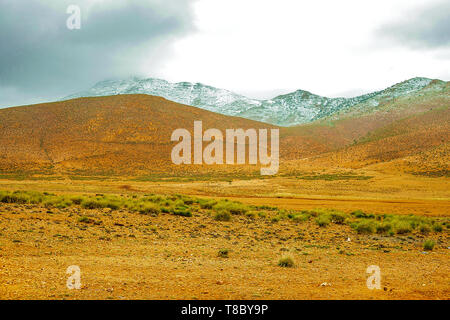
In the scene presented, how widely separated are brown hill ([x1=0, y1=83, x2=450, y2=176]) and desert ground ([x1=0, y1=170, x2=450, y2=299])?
47.4 m

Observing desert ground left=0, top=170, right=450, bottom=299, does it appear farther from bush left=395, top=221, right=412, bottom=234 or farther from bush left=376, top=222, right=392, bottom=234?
bush left=376, top=222, right=392, bottom=234

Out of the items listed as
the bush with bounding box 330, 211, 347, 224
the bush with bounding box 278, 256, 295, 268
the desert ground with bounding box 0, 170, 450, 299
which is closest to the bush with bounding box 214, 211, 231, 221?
the desert ground with bounding box 0, 170, 450, 299

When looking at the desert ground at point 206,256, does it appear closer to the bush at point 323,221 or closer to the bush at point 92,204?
the bush at point 323,221

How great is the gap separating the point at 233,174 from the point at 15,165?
43.6 meters

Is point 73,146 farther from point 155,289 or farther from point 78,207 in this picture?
point 155,289

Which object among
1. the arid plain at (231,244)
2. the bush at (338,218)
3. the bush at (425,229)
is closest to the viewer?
the arid plain at (231,244)

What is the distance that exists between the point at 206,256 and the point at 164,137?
3363 inches

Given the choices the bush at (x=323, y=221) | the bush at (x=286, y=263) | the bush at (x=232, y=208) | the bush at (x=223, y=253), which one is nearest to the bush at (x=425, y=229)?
the bush at (x=323, y=221)

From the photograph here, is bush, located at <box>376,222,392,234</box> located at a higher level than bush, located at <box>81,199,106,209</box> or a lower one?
lower

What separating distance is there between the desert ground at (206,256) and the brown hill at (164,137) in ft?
156

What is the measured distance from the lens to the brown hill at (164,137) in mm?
72688

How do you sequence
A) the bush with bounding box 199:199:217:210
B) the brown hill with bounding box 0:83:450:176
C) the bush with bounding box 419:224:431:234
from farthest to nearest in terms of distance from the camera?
the brown hill with bounding box 0:83:450:176 < the bush with bounding box 199:199:217:210 < the bush with bounding box 419:224:431:234

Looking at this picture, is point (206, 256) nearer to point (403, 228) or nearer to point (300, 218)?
point (300, 218)

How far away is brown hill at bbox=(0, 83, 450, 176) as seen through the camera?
72.7 metres
